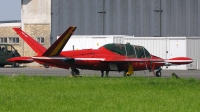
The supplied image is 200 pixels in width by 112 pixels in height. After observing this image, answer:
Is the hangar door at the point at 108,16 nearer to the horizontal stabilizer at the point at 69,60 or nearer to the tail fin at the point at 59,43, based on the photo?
the horizontal stabilizer at the point at 69,60

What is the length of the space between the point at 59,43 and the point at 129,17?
31.3 metres

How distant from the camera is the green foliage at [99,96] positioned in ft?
45.1

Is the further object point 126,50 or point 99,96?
point 126,50

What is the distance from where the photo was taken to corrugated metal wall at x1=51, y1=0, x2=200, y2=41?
5409 centimetres

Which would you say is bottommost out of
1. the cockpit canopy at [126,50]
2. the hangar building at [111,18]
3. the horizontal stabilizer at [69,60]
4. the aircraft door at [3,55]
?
the aircraft door at [3,55]

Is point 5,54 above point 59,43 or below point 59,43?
below

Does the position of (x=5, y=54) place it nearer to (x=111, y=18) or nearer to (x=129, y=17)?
(x=111, y=18)

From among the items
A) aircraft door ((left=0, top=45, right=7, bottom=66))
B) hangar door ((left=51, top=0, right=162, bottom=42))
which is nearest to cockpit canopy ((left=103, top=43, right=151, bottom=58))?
aircraft door ((left=0, top=45, right=7, bottom=66))

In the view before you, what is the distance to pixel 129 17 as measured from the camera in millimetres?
55812

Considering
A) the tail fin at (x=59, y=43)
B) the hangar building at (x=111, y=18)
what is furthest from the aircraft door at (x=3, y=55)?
the tail fin at (x=59, y=43)

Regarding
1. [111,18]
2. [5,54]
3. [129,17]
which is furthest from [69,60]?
[111,18]

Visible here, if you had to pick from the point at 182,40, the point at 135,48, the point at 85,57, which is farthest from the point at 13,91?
the point at 182,40

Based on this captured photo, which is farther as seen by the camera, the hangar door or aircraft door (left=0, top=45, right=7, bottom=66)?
the hangar door

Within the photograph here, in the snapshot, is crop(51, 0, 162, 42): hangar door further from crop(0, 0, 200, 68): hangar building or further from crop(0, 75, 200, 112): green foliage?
crop(0, 75, 200, 112): green foliage
